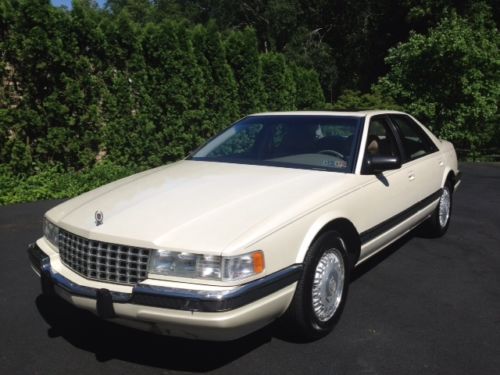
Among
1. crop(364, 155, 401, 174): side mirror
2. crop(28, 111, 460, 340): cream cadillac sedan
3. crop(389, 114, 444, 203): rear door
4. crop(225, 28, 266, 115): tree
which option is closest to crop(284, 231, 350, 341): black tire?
crop(28, 111, 460, 340): cream cadillac sedan

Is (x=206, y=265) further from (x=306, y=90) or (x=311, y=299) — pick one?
(x=306, y=90)

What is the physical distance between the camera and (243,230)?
2.85 meters

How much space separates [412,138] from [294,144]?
4.92 feet

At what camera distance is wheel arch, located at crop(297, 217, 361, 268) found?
3107 mm

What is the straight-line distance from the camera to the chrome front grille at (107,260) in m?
2.83

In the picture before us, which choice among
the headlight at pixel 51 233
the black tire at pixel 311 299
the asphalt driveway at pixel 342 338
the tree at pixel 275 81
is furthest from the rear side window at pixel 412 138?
the tree at pixel 275 81

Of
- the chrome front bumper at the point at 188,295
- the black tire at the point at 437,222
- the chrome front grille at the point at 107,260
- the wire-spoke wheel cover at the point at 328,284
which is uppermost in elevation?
the chrome front grille at the point at 107,260

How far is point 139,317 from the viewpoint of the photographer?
9.02 ft

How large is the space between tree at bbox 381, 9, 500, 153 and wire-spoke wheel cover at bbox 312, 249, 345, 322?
38.9 ft

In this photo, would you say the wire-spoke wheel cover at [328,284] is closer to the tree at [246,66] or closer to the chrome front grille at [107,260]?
the chrome front grille at [107,260]

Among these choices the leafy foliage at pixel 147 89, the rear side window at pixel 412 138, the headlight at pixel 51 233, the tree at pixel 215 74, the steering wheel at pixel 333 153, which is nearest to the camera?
the headlight at pixel 51 233

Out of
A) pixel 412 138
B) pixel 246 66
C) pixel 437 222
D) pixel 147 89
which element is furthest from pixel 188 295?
pixel 246 66

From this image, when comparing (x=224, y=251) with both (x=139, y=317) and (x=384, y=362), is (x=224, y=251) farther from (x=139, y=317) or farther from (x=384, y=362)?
(x=384, y=362)

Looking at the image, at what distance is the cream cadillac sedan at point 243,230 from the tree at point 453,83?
10.6 meters
